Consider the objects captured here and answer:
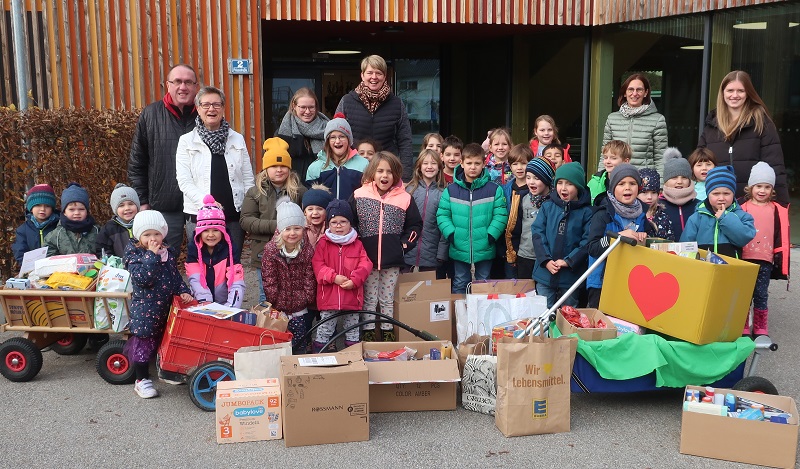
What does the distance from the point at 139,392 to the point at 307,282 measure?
134cm

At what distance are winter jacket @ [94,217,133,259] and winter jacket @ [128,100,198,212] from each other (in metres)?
0.45

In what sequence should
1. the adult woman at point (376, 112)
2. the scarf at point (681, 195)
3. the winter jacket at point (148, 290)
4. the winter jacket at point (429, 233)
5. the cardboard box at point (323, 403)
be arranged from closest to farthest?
the cardboard box at point (323, 403) < the winter jacket at point (148, 290) < the scarf at point (681, 195) < the winter jacket at point (429, 233) < the adult woman at point (376, 112)

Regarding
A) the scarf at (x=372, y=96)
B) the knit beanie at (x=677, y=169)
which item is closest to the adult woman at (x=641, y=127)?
the knit beanie at (x=677, y=169)

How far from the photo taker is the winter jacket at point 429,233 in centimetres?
626

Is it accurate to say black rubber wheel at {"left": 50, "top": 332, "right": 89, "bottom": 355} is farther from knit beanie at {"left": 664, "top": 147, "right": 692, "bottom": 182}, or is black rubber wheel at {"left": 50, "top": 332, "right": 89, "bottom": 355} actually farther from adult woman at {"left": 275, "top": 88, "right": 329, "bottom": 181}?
knit beanie at {"left": 664, "top": 147, "right": 692, "bottom": 182}

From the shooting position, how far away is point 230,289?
531cm

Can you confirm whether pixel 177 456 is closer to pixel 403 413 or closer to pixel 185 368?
pixel 185 368

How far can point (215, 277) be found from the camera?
209 inches

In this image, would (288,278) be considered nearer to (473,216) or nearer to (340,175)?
(340,175)

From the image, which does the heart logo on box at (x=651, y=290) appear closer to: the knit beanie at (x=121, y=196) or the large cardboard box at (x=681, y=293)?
the large cardboard box at (x=681, y=293)

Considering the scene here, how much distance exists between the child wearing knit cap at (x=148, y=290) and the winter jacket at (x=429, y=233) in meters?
2.06

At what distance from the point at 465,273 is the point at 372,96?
6.00ft

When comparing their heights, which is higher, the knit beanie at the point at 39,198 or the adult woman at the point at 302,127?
the adult woman at the point at 302,127

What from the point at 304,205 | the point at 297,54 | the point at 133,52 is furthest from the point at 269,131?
the point at 304,205
